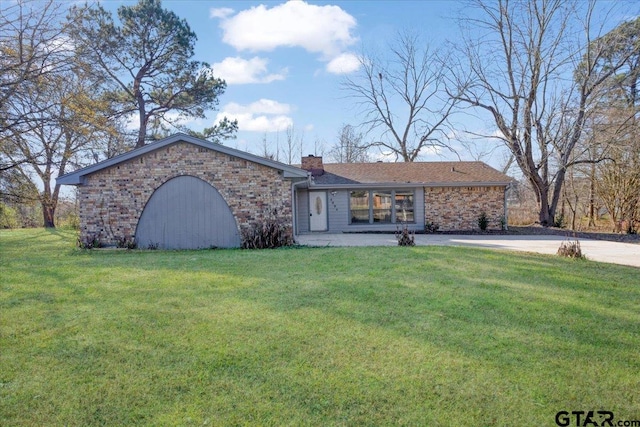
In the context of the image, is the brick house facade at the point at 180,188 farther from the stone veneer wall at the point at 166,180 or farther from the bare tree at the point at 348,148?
the bare tree at the point at 348,148

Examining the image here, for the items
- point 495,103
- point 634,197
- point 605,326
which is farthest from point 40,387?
point 495,103

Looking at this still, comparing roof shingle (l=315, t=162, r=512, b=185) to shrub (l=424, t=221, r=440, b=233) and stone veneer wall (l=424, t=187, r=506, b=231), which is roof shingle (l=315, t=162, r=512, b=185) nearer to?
stone veneer wall (l=424, t=187, r=506, b=231)

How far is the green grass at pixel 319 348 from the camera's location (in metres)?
2.56

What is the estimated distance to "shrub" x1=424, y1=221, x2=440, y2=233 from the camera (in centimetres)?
1570

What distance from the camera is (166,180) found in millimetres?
11141

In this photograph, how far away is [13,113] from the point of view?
1166 cm

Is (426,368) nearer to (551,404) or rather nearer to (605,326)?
(551,404)

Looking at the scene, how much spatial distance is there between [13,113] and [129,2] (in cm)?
1088

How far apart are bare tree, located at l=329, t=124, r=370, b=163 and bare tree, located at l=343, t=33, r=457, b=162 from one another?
7.25ft

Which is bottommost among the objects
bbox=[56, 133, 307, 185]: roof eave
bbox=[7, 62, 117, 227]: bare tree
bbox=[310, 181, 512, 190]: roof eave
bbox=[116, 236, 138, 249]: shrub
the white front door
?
bbox=[116, 236, 138, 249]: shrub

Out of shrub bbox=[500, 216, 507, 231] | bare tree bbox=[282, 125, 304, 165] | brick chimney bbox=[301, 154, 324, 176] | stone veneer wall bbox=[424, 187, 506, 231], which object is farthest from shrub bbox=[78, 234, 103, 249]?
bare tree bbox=[282, 125, 304, 165]

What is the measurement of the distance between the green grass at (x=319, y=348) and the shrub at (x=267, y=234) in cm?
443

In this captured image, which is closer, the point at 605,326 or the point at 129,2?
the point at 605,326

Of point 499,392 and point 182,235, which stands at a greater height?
point 182,235
